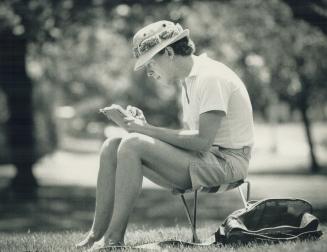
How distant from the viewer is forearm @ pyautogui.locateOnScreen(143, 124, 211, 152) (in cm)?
391

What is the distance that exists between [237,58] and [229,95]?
50.5ft

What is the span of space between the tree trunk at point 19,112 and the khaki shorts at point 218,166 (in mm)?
10752

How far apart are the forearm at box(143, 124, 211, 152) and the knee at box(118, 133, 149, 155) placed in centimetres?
11

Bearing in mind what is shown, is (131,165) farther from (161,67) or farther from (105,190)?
(161,67)

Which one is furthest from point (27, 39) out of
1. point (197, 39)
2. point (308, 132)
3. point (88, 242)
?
point (308, 132)

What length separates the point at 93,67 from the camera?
21047 millimetres

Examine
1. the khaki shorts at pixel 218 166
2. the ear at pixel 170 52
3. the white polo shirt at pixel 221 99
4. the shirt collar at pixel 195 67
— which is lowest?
the khaki shorts at pixel 218 166

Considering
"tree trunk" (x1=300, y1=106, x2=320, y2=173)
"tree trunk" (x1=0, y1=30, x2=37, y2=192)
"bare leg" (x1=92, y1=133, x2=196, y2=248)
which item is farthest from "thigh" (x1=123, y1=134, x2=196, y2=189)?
"tree trunk" (x1=300, y1=106, x2=320, y2=173)

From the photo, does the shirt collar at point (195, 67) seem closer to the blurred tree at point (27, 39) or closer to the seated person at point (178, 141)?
the seated person at point (178, 141)

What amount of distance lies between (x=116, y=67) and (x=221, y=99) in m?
17.5

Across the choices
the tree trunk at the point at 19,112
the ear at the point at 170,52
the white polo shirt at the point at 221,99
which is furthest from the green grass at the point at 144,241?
the tree trunk at the point at 19,112

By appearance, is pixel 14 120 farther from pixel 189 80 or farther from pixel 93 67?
pixel 189 80

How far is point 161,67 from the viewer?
13.6 ft

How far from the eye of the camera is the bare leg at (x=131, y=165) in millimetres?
3881
